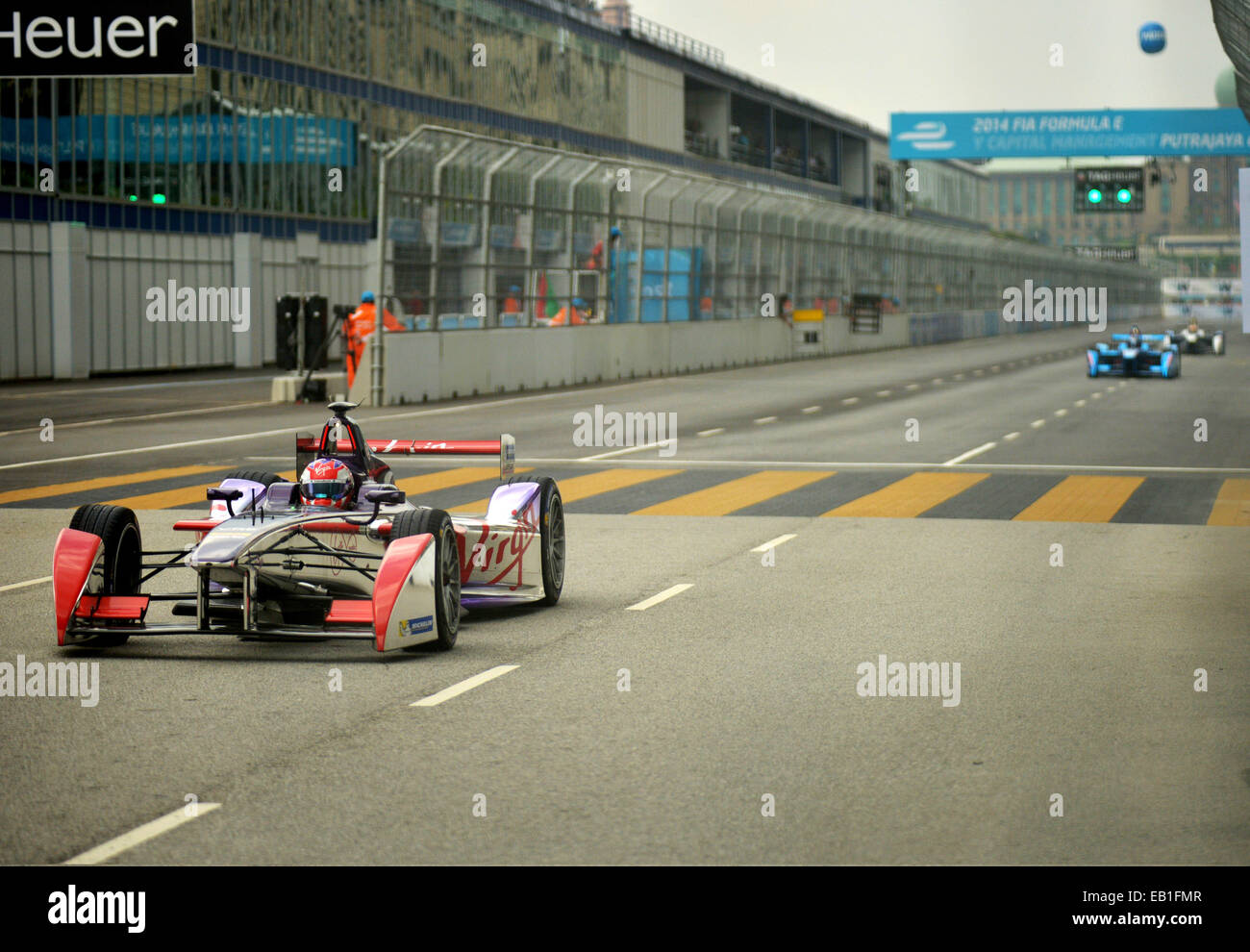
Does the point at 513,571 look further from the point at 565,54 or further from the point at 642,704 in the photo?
the point at 565,54

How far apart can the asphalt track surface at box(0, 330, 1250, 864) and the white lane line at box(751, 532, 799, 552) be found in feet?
0.23

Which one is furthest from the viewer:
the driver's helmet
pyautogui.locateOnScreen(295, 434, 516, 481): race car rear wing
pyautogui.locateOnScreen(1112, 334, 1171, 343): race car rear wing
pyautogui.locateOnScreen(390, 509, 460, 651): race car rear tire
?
pyautogui.locateOnScreen(1112, 334, 1171, 343): race car rear wing

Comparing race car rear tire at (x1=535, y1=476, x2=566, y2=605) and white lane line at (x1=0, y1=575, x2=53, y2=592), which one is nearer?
race car rear tire at (x1=535, y1=476, x2=566, y2=605)

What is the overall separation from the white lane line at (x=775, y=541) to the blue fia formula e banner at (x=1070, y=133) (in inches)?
1779

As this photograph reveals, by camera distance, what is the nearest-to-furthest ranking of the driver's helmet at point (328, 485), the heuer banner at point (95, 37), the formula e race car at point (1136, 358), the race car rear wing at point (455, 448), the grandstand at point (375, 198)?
the driver's helmet at point (328, 485) < the race car rear wing at point (455, 448) < the heuer banner at point (95, 37) < the grandstand at point (375, 198) < the formula e race car at point (1136, 358)

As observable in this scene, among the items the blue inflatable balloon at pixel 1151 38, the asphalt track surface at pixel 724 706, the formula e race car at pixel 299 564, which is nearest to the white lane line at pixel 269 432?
the asphalt track surface at pixel 724 706

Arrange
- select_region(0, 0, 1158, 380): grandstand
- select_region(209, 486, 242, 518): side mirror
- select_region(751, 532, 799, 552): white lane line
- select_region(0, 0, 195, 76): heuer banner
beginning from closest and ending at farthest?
select_region(209, 486, 242, 518): side mirror → select_region(751, 532, 799, 552): white lane line → select_region(0, 0, 195, 76): heuer banner → select_region(0, 0, 1158, 380): grandstand

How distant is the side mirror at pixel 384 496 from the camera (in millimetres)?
8953

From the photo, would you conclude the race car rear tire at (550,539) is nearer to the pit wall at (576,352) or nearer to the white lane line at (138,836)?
the white lane line at (138,836)

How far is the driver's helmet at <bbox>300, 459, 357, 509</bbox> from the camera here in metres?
8.88

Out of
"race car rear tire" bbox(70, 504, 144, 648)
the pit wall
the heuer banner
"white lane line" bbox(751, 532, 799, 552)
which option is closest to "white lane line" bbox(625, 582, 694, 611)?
"white lane line" bbox(751, 532, 799, 552)

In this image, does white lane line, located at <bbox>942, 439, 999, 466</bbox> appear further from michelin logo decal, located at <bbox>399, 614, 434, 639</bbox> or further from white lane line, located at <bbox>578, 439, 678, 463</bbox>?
michelin logo decal, located at <bbox>399, 614, 434, 639</bbox>

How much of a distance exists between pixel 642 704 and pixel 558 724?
0.50 m

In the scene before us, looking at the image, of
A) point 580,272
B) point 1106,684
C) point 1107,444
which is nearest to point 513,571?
point 1106,684
